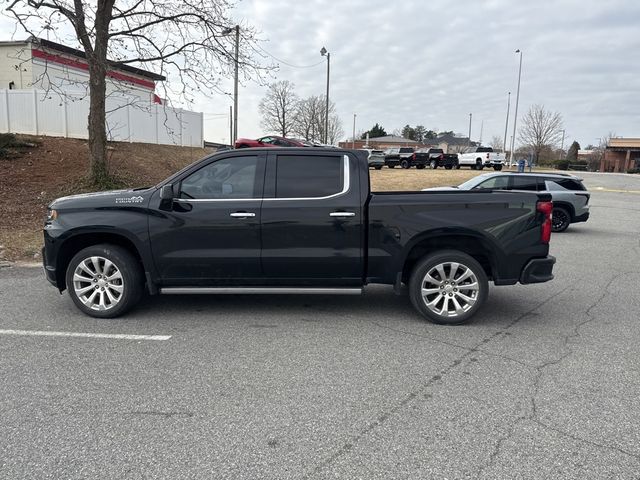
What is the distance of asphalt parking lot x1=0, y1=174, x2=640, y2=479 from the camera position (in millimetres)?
2816

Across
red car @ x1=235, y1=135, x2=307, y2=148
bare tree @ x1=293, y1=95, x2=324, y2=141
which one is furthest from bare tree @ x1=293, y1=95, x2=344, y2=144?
red car @ x1=235, y1=135, x2=307, y2=148

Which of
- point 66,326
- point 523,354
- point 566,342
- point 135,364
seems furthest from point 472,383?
point 66,326

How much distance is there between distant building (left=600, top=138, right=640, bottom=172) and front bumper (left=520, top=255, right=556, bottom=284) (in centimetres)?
8290

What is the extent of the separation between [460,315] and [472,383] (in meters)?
1.46

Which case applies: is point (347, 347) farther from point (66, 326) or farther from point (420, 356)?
point (66, 326)

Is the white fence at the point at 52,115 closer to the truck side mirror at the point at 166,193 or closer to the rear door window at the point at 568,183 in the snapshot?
the rear door window at the point at 568,183

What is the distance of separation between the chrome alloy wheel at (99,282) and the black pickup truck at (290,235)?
1cm

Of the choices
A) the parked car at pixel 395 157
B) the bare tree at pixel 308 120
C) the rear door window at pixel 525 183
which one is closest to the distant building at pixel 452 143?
the bare tree at pixel 308 120

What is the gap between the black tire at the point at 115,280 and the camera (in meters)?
5.30

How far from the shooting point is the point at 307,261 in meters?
5.24

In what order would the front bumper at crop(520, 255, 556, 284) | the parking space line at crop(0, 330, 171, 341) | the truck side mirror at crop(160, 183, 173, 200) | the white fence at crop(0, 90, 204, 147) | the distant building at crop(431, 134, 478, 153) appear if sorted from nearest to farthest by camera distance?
the parking space line at crop(0, 330, 171, 341)
the truck side mirror at crop(160, 183, 173, 200)
the front bumper at crop(520, 255, 556, 284)
the white fence at crop(0, 90, 204, 147)
the distant building at crop(431, 134, 478, 153)

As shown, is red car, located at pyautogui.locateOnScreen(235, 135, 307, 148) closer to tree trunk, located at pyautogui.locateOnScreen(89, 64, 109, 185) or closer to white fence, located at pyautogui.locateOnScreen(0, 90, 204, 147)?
white fence, located at pyautogui.locateOnScreen(0, 90, 204, 147)

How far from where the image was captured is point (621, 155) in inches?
3076

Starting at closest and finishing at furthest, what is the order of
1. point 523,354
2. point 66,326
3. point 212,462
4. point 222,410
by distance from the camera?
point 212,462 → point 222,410 → point 523,354 → point 66,326
